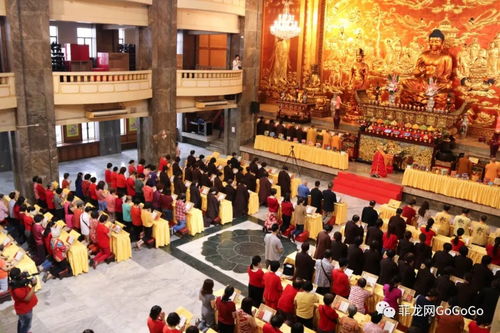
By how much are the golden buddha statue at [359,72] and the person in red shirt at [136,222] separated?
43.5 feet

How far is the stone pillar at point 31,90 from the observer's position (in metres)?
12.7

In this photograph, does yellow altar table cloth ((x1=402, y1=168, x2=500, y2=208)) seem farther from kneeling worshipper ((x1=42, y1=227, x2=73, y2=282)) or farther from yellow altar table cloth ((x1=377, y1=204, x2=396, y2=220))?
kneeling worshipper ((x1=42, y1=227, x2=73, y2=282))

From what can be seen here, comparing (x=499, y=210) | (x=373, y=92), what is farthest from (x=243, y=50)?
(x=499, y=210)

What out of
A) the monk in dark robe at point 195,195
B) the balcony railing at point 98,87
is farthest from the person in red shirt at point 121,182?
the balcony railing at point 98,87

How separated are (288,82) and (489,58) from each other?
30.2ft

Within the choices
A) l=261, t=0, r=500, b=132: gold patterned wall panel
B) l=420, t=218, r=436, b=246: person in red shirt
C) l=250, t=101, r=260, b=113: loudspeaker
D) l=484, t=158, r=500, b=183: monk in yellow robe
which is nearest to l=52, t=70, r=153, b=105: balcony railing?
l=250, t=101, r=260, b=113: loudspeaker

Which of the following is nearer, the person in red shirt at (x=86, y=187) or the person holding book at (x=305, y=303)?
the person holding book at (x=305, y=303)

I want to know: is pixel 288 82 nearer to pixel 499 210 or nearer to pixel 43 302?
pixel 499 210

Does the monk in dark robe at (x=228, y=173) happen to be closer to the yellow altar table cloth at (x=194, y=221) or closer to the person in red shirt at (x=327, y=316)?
the yellow altar table cloth at (x=194, y=221)

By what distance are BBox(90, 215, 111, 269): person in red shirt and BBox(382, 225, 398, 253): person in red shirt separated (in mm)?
6425

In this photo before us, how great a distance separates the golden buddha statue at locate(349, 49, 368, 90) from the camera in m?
20.7

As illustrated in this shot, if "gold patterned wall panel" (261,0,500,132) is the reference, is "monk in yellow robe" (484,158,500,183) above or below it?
below

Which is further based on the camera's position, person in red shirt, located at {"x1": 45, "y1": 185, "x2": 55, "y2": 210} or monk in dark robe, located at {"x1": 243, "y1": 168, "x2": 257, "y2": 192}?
monk in dark robe, located at {"x1": 243, "y1": 168, "x2": 257, "y2": 192}

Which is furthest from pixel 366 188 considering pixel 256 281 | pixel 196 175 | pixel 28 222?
pixel 28 222
